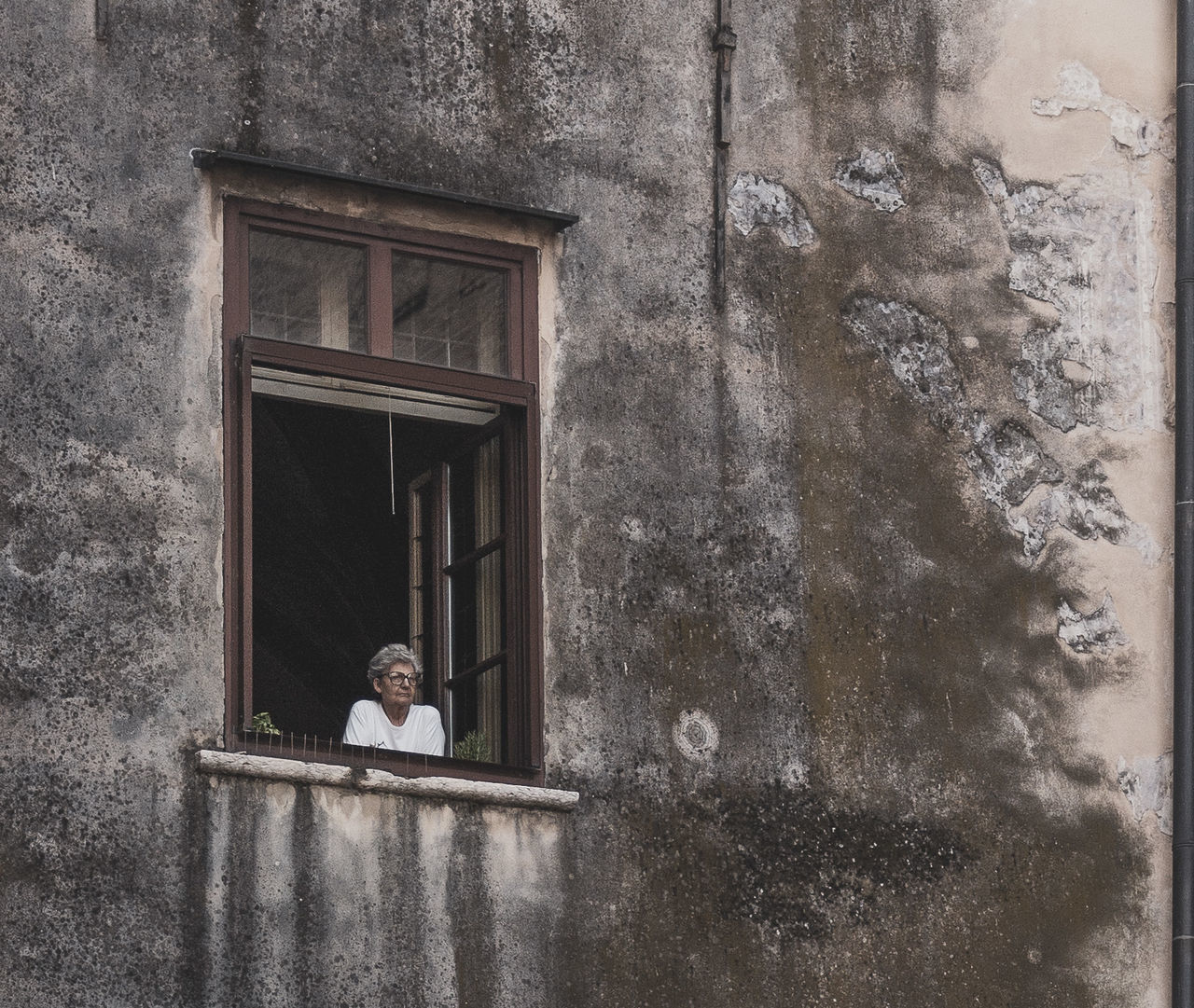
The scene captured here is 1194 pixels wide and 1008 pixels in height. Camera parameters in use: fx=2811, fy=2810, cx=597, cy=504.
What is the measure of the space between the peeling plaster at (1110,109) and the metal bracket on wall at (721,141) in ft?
4.22

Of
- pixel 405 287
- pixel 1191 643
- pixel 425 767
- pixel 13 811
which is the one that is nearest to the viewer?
pixel 13 811

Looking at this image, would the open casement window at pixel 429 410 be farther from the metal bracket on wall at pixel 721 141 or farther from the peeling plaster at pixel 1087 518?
the peeling plaster at pixel 1087 518

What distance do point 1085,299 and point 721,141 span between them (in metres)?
1.56

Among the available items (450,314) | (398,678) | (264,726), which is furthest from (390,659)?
(450,314)

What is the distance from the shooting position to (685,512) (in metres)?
9.65

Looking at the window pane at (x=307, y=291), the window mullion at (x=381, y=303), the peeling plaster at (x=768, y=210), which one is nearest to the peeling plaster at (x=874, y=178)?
the peeling plaster at (x=768, y=210)

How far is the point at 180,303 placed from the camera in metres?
9.01

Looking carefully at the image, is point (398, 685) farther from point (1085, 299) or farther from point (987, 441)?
point (1085, 299)

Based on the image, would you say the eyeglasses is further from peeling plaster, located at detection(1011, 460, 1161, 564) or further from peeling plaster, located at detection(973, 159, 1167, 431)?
peeling plaster, located at detection(973, 159, 1167, 431)

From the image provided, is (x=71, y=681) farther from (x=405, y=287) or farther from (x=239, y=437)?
(x=405, y=287)

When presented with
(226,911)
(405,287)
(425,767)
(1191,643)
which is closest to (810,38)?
(405,287)

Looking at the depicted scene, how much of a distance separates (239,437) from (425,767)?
121 centimetres

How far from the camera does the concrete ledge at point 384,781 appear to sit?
28.1 feet

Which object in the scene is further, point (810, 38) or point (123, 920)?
point (810, 38)
